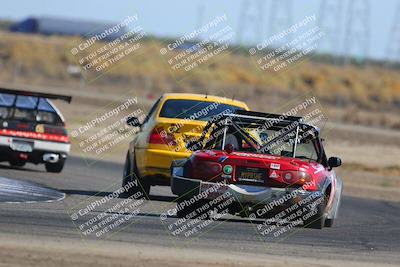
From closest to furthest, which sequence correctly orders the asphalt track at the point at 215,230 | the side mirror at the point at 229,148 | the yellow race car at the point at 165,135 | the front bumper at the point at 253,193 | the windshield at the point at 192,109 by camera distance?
the asphalt track at the point at 215,230 < the front bumper at the point at 253,193 < the side mirror at the point at 229,148 < the yellow race car at the point at 165,135 < the windshield at the point at 192,109

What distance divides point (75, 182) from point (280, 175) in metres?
6.78

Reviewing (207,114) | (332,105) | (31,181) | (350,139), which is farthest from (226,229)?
(332,105)

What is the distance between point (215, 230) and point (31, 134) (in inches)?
341

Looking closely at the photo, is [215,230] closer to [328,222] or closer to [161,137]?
[328,222]

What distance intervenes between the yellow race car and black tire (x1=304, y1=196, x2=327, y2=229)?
2347mm

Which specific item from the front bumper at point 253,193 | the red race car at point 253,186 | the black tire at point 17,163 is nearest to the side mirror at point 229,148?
the red race car at point 253,186

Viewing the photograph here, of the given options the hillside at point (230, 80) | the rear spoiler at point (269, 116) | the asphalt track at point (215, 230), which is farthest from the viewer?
the hillside at point (230, 80)

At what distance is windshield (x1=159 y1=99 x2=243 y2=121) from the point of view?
57.8ft

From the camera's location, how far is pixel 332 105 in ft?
222

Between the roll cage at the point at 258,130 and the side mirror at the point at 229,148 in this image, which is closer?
the side mirror at the point at 229,148

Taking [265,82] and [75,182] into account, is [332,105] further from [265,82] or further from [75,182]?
A: [75,182]

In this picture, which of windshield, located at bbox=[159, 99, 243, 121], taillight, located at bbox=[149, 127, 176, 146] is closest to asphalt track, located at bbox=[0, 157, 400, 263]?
taillight, located at bbox=[149, 127, 176, 146]

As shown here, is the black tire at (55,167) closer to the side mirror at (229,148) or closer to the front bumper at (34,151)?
the front bumper at (34,151)

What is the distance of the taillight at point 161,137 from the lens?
55.9 ft
